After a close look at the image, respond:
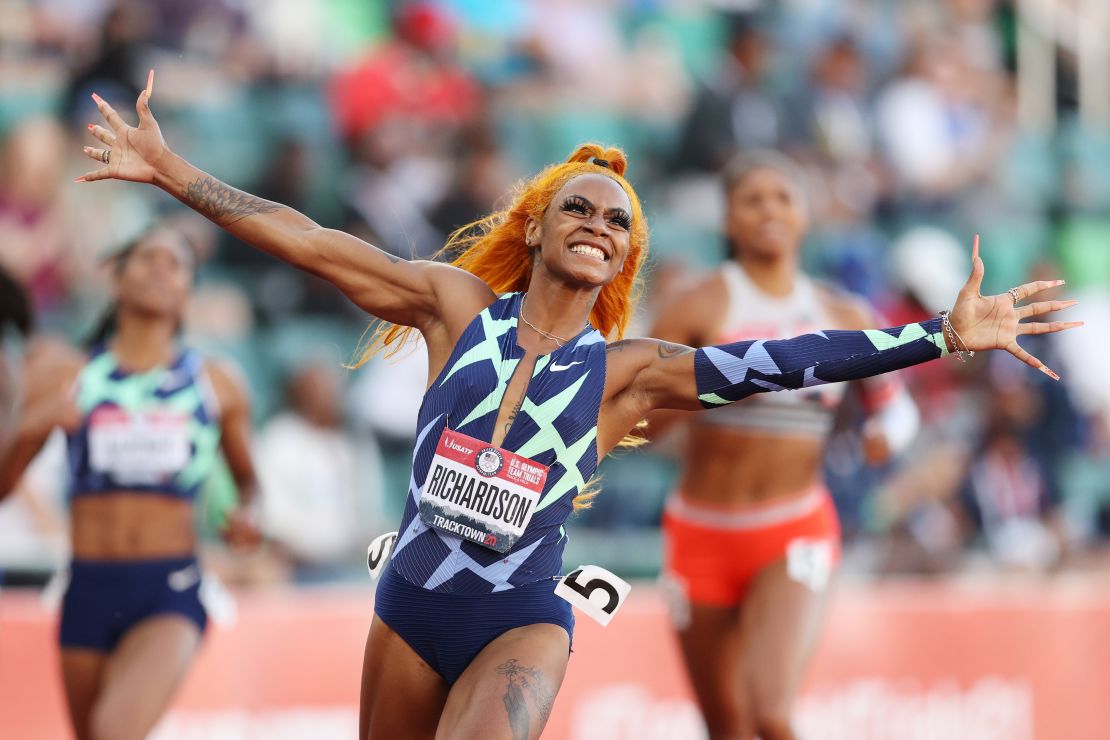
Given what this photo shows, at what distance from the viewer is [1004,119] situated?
48.3ft

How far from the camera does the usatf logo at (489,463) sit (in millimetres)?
4707

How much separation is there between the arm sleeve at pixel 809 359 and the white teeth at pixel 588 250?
1.48 feet

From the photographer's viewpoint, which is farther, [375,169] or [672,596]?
[375,169]

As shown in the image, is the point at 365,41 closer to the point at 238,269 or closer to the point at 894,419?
the point at 238,269

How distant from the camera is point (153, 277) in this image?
7227 mm

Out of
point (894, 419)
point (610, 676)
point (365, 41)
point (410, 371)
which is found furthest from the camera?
point (365, 41)

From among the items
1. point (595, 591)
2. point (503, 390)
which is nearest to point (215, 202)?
point (503, 390)

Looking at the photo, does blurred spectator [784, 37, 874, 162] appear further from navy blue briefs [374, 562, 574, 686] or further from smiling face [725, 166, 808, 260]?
navy blue briefs [374, 562, 574, 686]

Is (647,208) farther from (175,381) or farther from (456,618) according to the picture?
(456,618)

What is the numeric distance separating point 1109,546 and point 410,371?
6.02m

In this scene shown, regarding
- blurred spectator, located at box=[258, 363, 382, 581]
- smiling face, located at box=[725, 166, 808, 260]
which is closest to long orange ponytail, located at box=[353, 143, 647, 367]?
smiling face, located at box=[725, 166, 808, 260]

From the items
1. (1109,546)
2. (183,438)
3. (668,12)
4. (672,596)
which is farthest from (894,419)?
(668,12)

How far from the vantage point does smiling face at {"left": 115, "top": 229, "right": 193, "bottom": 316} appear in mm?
7199

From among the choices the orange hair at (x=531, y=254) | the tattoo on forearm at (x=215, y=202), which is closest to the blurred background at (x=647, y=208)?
the orange hair at (x=531, y=254)
